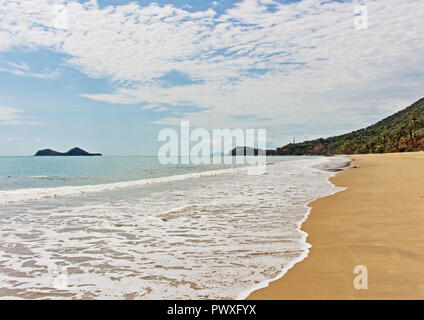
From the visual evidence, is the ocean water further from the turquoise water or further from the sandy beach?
the turquoise water

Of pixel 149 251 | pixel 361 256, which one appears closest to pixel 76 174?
pixel 149 251

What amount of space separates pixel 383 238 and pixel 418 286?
2504 mm

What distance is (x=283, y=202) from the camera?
1215cm

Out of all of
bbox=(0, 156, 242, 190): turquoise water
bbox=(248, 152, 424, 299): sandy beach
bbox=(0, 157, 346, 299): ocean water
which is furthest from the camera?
bbox=(0, 156, 242, 190): turquoise water

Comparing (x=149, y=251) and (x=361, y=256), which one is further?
(x=149, y=251)

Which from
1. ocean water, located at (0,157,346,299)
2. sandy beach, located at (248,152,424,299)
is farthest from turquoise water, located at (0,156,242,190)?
sandy beach, located at (248,152,424,299)

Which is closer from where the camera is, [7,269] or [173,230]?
[7,269]

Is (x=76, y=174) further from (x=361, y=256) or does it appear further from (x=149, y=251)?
(x=361, y=256)

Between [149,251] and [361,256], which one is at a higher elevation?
[361,256]

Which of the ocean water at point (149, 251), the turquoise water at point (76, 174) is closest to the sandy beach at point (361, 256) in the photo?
the ocean water at point (149, 251)

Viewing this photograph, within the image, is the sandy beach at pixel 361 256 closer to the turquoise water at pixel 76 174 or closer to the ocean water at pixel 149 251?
the ocean water at pixel 149 251
